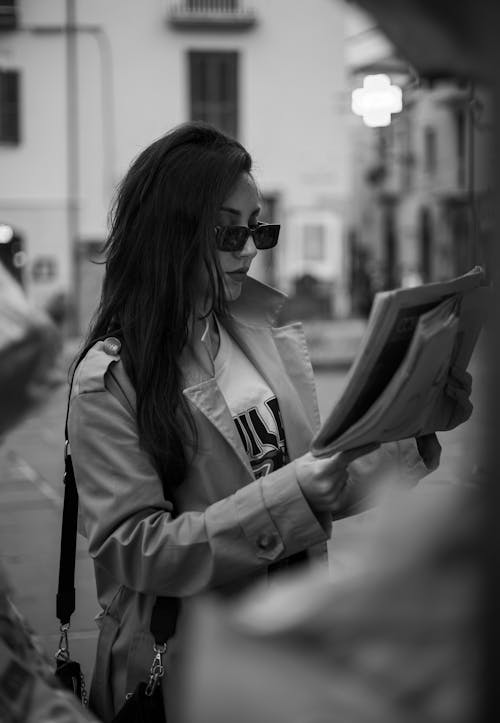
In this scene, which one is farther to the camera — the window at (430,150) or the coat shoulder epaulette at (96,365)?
the window at (430,150)

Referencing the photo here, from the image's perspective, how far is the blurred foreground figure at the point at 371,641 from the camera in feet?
3.18

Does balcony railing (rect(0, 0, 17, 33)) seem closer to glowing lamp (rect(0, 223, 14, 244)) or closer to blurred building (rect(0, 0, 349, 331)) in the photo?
blurred building (rect(0, 0, 349, 331))

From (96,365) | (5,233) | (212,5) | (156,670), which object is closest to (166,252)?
(96,365)

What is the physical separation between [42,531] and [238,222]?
444 cm

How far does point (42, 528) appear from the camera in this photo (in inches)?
249

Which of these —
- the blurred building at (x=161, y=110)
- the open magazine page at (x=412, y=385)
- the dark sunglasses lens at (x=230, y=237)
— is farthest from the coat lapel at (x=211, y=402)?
the blurred building at (x=161, y=110)

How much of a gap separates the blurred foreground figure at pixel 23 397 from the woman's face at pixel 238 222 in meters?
0.63

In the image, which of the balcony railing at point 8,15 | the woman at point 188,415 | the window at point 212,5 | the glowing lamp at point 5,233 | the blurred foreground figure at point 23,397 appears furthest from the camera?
the window at point 212,5

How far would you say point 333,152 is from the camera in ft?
74.9

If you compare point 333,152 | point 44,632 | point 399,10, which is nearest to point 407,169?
point 333,152

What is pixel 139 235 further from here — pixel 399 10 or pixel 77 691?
pixel 399 10

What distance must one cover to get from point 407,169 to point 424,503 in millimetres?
39517

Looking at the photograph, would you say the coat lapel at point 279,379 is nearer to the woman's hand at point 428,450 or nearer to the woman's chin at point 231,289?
the woman's chin at point 231,289

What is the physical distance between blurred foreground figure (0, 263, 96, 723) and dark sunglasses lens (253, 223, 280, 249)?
0.69 meters
